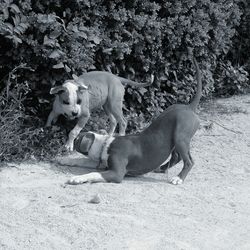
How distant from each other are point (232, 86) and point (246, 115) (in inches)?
64.4

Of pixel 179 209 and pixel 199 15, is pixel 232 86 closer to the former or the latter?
pixel 199 15

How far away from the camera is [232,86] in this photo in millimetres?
11555

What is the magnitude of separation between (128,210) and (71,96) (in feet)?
6.36

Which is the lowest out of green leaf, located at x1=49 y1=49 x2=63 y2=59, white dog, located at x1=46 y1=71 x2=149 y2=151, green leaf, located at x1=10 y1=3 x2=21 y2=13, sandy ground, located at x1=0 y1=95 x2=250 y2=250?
sandy ground, located at x1=0 y1=95 x2=250 y2=250

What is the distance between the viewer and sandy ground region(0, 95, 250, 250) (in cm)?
503

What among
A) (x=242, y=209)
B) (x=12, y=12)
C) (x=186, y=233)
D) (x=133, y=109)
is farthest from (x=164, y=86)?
(x=186, y=233)

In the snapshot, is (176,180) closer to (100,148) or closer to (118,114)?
(100,148)

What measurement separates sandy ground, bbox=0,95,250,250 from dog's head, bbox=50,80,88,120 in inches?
28.1

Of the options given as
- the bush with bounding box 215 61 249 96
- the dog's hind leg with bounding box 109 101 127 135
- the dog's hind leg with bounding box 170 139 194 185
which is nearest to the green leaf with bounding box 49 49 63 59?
the dog's hind leg with bounding box 109 101 127 135

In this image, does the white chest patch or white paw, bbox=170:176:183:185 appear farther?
the white chest patch

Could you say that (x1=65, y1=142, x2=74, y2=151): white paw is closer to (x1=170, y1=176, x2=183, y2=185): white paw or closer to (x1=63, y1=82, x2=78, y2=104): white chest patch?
(x1=63, y1=82, x2=78, y2=104): white chest patch

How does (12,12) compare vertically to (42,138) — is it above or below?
above

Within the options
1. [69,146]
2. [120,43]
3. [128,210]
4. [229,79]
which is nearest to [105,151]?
[69,146]

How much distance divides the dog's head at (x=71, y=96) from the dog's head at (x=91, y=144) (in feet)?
1.47
